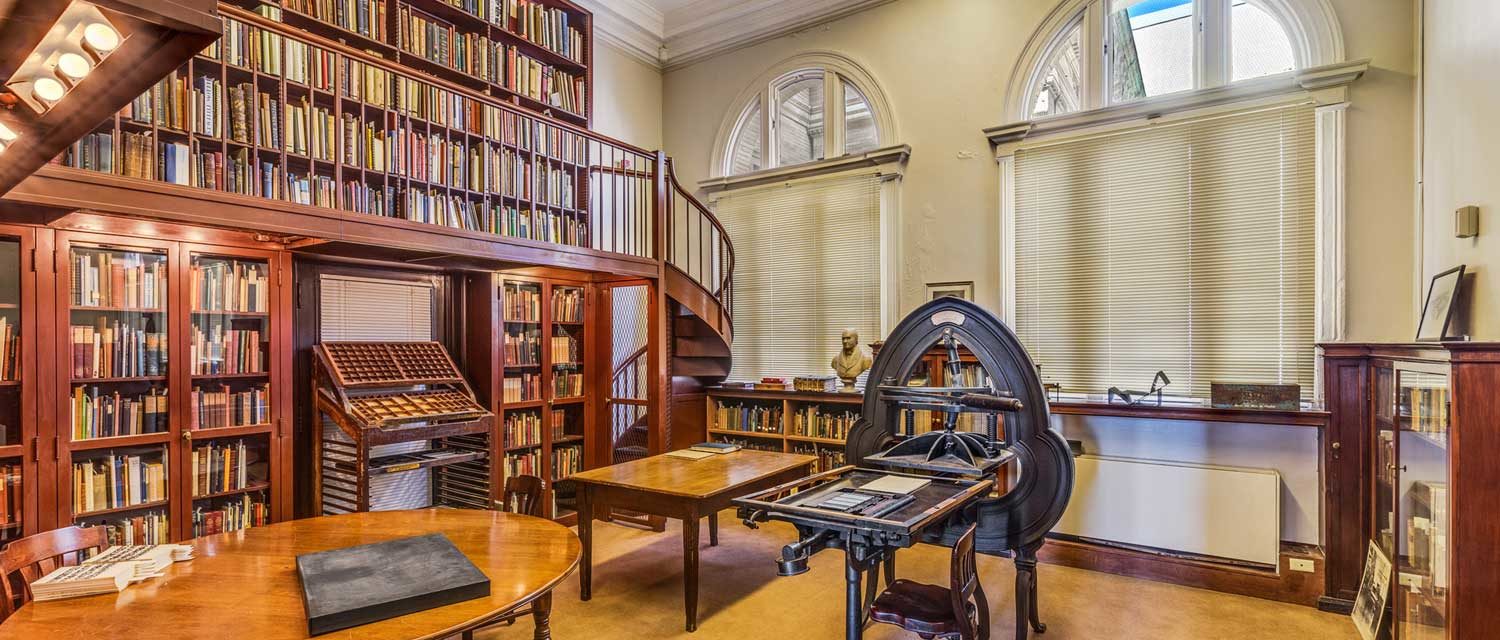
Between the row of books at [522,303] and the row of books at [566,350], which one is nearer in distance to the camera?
the row of books at [522,303]

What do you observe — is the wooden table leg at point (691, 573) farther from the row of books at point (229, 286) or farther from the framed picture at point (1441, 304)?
the framed picture at point (1441, 304)

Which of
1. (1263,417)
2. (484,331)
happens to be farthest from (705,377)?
(1263,417)

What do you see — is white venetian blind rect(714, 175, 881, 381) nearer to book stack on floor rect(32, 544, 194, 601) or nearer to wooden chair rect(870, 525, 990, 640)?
wooden chair rect(870, 525, 990, 640)

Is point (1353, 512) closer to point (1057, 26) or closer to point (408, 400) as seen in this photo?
point (1057, 26)

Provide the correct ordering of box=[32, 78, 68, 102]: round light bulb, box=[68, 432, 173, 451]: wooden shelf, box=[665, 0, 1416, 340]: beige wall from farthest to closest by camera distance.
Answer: box=[665, 0, 1416, 340]: beige wall
box=[68, 432, 173, 451]: wooden shelf
box=[32, 78, 68, 102]: round light bulb

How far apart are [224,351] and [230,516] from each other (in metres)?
0.92

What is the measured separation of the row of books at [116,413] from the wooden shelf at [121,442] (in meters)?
0.02

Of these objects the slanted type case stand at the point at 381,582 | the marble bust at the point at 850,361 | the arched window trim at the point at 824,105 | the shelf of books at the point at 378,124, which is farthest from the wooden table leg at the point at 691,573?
the arched window trim at the point at 824,105

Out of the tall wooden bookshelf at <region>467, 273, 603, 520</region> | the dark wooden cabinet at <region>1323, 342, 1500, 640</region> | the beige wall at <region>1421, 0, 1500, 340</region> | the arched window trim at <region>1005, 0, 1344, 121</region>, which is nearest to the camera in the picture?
the dark wooden cabinet at <region>1323, 342, 1500, 640</region>

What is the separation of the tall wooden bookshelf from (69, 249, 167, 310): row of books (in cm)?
189

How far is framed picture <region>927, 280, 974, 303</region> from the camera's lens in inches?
218

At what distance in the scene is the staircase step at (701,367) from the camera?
6023 mm

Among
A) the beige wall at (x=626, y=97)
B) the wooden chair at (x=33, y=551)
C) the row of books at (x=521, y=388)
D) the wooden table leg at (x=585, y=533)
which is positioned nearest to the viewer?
the wooden chair at (x=33, y=551)

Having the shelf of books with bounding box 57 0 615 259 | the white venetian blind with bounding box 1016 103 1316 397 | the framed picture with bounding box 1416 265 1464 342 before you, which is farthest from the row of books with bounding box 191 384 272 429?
the framed picture with bounding box 1416 265 1464 342
